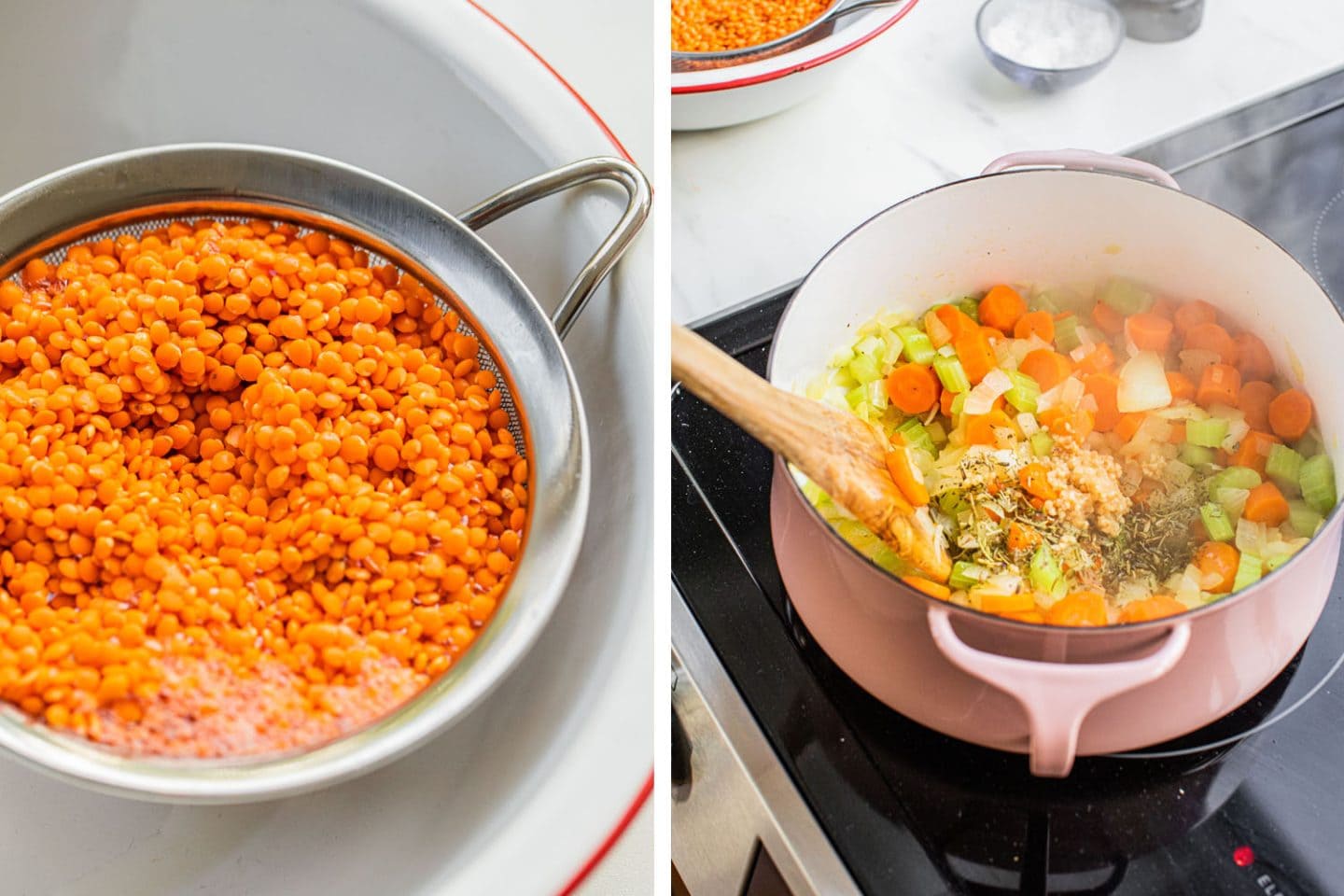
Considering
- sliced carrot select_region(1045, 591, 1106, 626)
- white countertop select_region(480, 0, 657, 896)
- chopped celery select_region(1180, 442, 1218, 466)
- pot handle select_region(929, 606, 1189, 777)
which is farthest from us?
white countertop select_region(480, 0, 657, 896)

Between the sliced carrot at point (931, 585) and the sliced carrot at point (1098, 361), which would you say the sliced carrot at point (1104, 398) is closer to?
the sliced carrot at point (1098, 361)

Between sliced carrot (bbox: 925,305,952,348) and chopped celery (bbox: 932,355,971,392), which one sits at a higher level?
sliced carrot (bbox: 925,305,952,348)

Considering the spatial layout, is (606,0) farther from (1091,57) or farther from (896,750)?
(896,750)

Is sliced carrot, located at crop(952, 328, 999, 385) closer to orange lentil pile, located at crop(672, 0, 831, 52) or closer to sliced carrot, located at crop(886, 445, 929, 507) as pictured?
sliced carrot, located at crop(886, 445, 929, 507)

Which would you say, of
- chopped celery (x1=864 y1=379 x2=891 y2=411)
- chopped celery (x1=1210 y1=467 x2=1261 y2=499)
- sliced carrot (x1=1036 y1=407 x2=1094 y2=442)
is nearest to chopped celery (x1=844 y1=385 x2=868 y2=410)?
chopped celery (x1=864 y1=379 x2=891 y2=411)

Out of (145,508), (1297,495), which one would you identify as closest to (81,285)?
(145,508)

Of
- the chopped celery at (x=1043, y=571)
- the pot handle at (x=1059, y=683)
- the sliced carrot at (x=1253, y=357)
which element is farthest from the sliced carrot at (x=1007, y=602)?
the sliced carrot at (x=1253, y=357)
